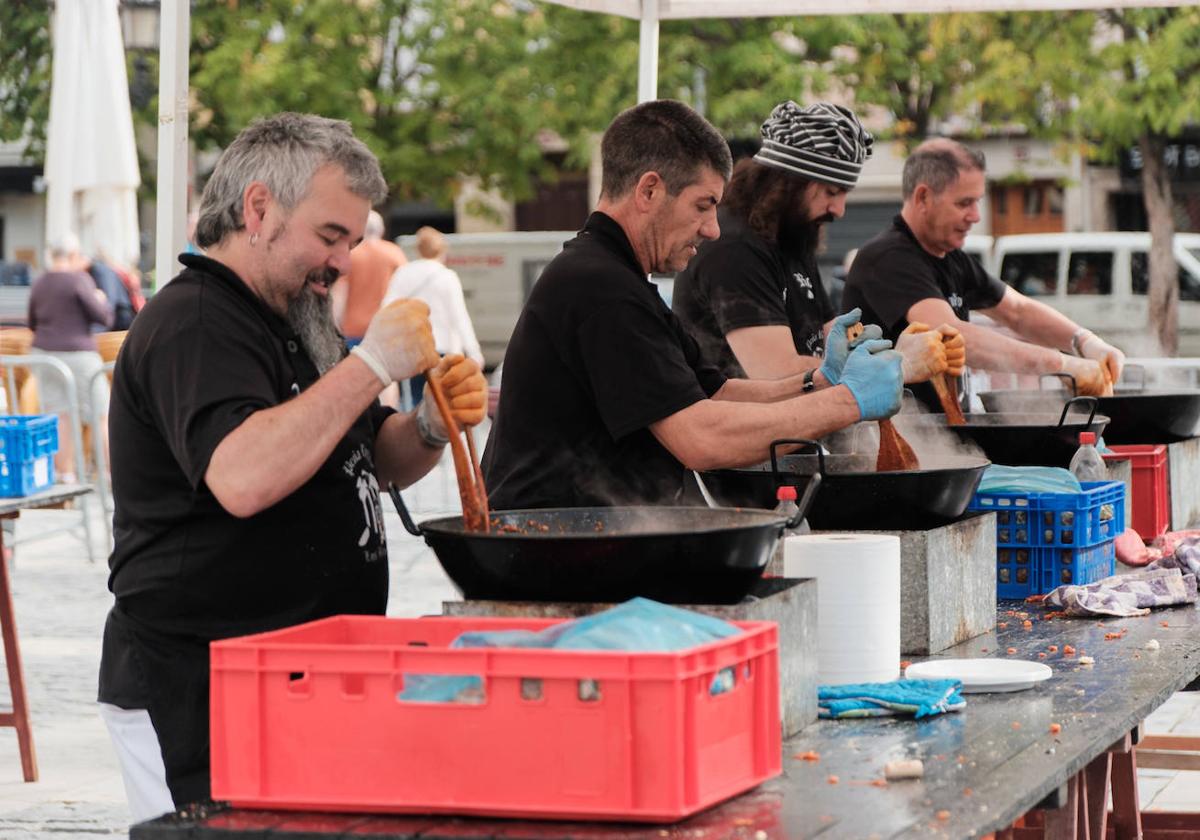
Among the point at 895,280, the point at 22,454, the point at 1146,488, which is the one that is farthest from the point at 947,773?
the point at 22,454

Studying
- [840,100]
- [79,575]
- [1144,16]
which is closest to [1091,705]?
[79,575]

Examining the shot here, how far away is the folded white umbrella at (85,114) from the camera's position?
12641 millimetres

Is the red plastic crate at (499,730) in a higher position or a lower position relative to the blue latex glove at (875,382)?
lower

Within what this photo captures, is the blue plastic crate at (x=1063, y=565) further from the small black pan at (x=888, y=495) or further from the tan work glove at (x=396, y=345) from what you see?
the tan work glove at (x=396, y=345)

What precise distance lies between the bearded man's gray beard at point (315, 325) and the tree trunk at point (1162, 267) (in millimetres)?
15043

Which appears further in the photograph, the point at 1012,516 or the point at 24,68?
the point at 24,68

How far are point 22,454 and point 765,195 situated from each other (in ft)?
9.02

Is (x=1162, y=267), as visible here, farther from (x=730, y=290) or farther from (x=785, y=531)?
(x=785, y=531)

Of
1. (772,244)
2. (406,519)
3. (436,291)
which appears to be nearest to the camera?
(406,519)

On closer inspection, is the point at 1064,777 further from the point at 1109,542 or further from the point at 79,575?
the point at 79,575

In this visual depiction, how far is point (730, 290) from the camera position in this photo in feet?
14.5

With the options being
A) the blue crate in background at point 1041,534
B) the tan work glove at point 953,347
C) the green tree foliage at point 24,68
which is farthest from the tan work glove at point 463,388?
the green tree foliage at point 24,68

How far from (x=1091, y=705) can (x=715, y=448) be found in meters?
0.75

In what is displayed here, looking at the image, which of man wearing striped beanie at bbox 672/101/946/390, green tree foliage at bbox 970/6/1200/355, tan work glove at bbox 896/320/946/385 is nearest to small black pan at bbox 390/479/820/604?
tan work glove at bbox 896/320/946/385
